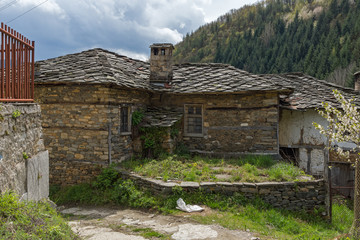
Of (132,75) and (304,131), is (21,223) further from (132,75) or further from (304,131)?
(304,131)

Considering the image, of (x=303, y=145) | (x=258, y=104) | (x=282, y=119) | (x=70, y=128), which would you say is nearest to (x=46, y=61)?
(x=70, y=128)

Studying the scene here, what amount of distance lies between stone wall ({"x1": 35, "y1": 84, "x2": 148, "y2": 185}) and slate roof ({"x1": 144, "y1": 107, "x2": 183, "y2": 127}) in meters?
1.32

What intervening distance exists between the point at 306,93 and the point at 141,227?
32.5ft

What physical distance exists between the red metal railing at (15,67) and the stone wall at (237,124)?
23.3 feet

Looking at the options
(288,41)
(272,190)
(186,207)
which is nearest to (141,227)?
(186,207)

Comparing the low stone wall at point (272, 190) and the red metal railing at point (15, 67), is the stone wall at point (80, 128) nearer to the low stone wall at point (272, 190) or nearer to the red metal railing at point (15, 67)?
the low stone wall at point (272, 190)

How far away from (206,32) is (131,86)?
62.4 meters

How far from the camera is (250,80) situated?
32.8 ft

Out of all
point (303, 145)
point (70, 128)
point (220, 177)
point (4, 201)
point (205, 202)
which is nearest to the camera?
point (4, 201)

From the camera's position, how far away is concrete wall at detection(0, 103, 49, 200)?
126 inches

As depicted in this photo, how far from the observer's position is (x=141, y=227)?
542 centimetres

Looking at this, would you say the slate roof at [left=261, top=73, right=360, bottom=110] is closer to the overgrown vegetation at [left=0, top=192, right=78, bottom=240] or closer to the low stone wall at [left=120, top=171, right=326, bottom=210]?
the low stone wall at [left=120, top=171, right=326, bottom=210]

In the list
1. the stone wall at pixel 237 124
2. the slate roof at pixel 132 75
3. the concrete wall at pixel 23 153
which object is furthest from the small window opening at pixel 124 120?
the concrete wall at pixel 23 153

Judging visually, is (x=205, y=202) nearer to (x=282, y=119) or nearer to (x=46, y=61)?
(x=282, y=119)
